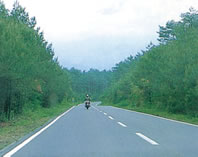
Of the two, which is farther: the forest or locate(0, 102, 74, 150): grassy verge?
the forest

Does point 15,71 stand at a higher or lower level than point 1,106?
higher

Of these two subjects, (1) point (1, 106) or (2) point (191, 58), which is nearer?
(1) point (1, 106)

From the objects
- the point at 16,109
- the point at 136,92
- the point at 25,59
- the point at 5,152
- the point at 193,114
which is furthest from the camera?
the point at 136,92

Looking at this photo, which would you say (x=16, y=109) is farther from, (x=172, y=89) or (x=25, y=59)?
(x=172, y=89)

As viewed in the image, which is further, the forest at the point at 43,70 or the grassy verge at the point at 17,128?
the forest at the point at 43,70

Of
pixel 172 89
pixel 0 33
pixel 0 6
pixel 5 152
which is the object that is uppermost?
pixel 0 6

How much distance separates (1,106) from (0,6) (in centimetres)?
1145

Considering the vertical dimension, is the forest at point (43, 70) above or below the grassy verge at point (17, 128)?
above

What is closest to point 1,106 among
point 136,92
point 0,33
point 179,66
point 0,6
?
point 0,33

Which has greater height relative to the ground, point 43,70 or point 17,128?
point 43,70

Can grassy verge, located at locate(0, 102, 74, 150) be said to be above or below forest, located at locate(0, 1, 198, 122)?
below

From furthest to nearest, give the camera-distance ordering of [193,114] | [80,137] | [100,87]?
[100,87], [193,114], [80,137]

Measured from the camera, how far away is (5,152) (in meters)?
8.78

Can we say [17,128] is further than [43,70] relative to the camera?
No
